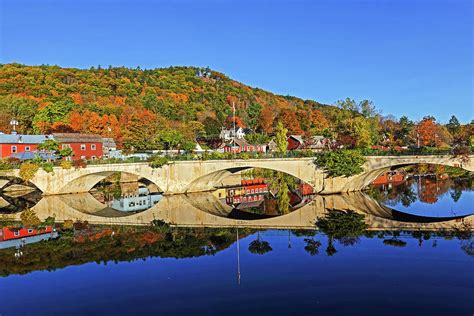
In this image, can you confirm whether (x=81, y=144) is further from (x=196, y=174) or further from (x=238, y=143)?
(x=238, y=143)

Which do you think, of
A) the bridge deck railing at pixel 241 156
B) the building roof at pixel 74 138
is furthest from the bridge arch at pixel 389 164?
the building roof at pixel 74 138

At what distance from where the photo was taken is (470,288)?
19781 mm

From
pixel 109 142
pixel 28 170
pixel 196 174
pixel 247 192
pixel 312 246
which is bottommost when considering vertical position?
pixel 312 246

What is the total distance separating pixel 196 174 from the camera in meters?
51.8

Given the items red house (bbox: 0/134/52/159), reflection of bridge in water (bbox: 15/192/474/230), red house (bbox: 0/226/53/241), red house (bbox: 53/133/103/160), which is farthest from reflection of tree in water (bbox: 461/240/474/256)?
red house (bbox: 0/134/52/159)

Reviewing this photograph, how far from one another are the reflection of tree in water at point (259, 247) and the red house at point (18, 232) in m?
17.8

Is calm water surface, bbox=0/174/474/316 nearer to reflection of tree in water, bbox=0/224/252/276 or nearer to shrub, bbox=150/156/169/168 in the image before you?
reflection of tree in water, bbox=0/224/252/276

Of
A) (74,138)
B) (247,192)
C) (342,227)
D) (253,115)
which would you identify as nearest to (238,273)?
(342,227)

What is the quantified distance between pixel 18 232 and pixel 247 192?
32.1 m

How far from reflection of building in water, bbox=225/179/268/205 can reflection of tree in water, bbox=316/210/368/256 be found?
51.3 feet

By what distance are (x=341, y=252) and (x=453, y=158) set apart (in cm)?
2346

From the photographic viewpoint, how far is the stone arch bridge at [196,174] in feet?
158

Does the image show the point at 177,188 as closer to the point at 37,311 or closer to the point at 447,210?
the point at 447,210

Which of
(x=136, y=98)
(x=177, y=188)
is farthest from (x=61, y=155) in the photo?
(x=136, y=98)
